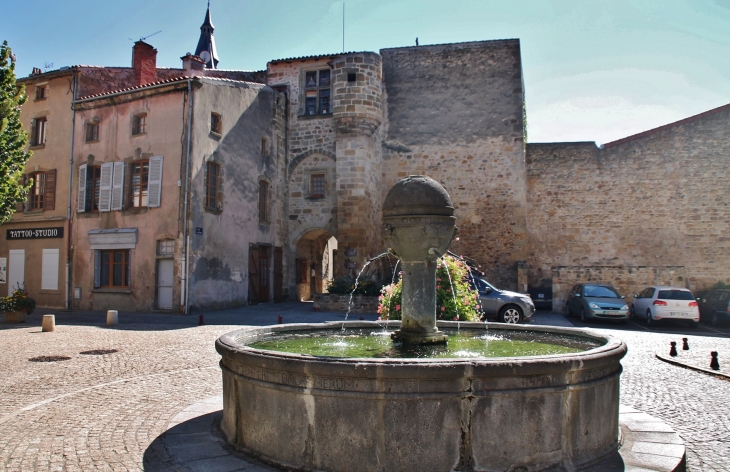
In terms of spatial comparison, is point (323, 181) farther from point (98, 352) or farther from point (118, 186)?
point (98, 352)

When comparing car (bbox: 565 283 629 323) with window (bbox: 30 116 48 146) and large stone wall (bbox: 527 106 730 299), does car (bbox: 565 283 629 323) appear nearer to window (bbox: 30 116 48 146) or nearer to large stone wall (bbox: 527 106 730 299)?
large stone wall (bbox: 527 106 730 299)

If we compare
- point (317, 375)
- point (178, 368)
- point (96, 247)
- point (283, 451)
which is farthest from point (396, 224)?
point (96, 247)

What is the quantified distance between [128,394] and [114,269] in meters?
13.8

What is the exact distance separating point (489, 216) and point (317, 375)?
67.0 ft

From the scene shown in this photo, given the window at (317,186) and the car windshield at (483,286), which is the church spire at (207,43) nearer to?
the window at (317,186)

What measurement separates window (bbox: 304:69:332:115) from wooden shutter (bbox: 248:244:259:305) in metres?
6.41

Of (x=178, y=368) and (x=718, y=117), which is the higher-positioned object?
(x=718, y=117)

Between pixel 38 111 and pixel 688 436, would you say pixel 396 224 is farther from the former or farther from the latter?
pixel 38 111

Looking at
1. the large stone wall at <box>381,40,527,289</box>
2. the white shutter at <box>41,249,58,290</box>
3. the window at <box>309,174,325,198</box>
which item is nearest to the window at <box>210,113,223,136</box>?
the window at <box>309,174,325,198</box>

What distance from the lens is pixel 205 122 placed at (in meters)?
18.3

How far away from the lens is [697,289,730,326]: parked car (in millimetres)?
17016

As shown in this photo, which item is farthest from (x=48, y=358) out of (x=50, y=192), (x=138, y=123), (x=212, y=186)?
(x=50, y=192)

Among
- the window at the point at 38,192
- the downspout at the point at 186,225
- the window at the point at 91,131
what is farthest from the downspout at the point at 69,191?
the downspout at the point at 186,225

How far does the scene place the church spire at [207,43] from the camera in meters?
50.5
